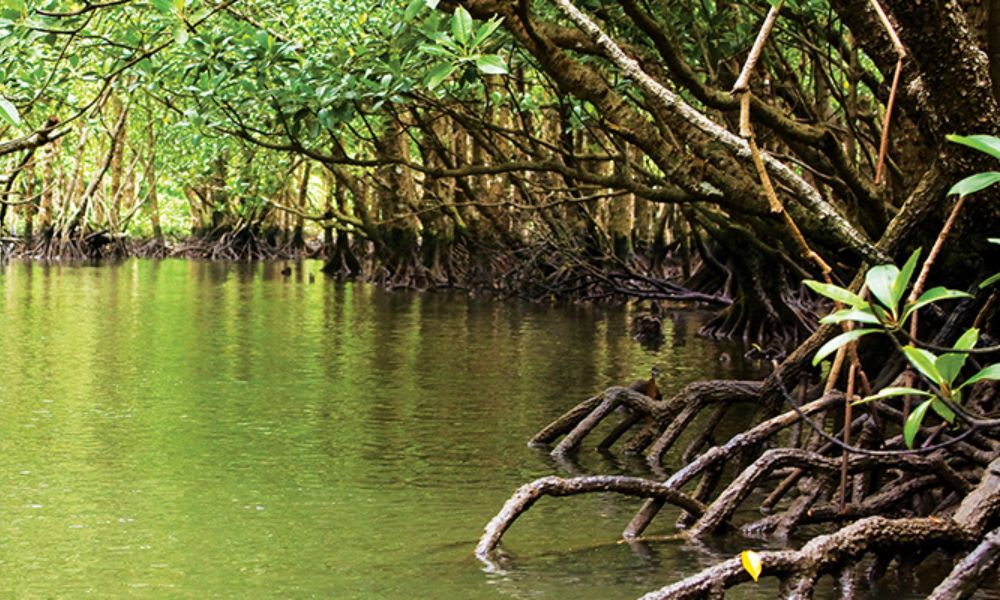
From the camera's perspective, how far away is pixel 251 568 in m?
4.57

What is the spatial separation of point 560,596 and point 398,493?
1.70m

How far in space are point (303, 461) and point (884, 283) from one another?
4.16 metres

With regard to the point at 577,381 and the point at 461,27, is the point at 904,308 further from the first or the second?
the point at 577,381

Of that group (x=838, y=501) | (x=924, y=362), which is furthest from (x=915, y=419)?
(x=838, y=501)

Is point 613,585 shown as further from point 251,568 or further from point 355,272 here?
point 355,272

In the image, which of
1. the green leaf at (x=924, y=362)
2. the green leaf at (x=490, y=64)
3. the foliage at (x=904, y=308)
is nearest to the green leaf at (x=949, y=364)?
the foliage at (x=904, y=308)

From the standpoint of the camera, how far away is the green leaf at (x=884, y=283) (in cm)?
276

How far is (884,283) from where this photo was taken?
9.14 feet

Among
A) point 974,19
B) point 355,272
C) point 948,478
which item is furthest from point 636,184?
point 355,272

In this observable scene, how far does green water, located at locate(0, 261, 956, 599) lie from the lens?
4.52 metres

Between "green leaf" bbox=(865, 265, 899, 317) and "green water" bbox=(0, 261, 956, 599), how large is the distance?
5.58ft

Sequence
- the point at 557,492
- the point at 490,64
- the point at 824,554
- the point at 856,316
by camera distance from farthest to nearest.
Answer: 1. the point at 557,492
2. the point at 490,64
3. the point at 824,554
4. the point at 856,316

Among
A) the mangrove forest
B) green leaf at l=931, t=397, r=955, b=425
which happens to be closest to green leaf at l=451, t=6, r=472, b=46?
the mangrove forest

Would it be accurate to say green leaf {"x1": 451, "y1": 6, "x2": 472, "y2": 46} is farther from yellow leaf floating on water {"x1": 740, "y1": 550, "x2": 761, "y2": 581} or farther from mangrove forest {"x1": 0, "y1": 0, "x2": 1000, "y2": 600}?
yellow leaf floating on water {"x1": 740, "y1": 550, "x2": 761, "y2": 581}
